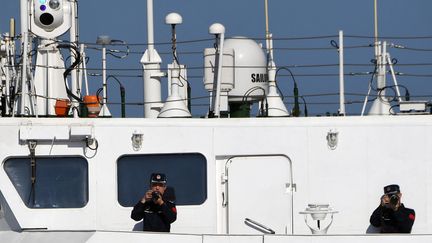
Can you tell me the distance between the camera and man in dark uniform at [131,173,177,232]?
1612 cm

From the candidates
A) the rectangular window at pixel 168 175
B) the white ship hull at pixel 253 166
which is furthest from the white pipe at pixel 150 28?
the rectangular window at pixel 168 175

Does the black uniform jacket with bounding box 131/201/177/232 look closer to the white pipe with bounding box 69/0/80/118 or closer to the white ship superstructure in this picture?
the white ship superstructure

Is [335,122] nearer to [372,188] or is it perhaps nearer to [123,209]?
[372,188]

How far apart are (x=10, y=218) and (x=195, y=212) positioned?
2.59 meters

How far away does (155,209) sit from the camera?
16234 millimetres

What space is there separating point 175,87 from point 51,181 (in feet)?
8.39

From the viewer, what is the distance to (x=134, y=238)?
15.8 meters

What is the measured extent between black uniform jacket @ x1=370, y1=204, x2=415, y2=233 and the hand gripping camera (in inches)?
223

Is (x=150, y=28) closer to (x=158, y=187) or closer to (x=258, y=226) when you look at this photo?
(x=158, y=187)

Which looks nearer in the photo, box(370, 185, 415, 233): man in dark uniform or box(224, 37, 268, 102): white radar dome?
box(370, 185, 415, 233): man in dark uniform

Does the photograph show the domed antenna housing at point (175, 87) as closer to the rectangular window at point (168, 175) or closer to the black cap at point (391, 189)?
the rectangular window at point (168, 175)

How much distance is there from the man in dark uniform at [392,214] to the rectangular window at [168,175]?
247 cm

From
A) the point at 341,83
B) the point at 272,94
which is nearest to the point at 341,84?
the point at 341,83

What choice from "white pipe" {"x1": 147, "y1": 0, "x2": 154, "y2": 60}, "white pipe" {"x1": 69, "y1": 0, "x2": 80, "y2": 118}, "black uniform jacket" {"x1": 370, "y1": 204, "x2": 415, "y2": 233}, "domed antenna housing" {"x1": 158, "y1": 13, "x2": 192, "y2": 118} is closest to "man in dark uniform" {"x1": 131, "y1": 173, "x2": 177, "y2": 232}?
"domed antenna housing" {"x1": 158, "y1": 13, "x2": 192, "y2": 118}
